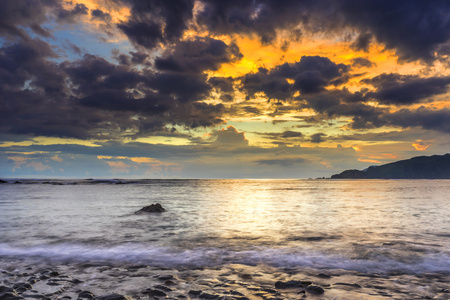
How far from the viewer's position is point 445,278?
21.7 feet

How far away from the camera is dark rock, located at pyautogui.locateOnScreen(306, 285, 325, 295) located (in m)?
5.41

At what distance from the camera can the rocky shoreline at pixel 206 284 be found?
5312 mm

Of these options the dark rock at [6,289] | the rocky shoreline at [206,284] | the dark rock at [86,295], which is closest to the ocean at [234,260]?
the rocky shoreline at [206,284]

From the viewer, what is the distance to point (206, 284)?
5.99 m

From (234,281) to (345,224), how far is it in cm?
1202

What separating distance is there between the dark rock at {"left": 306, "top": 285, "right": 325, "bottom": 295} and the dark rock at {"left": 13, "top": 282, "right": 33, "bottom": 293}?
5.86 m

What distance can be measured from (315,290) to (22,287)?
6159mm

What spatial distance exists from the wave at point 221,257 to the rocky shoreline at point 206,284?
0.62 meters

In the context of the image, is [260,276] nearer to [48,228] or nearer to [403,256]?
[403,256]

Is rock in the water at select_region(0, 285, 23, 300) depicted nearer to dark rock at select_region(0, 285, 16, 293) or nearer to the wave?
dark rock at select_region(0, 285, 16, 293)

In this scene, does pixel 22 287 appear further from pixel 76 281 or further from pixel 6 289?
pixel 76 281

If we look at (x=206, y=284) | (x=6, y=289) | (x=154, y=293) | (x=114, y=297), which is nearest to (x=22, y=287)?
(x=6, y=289)

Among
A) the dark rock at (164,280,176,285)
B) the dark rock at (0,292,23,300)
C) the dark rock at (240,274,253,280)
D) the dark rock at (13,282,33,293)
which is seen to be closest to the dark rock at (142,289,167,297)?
the dark rock at (164,280,176,285)

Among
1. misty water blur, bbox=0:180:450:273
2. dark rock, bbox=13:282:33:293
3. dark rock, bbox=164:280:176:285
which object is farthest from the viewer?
misty water blur, bbox=0:180:450:273
